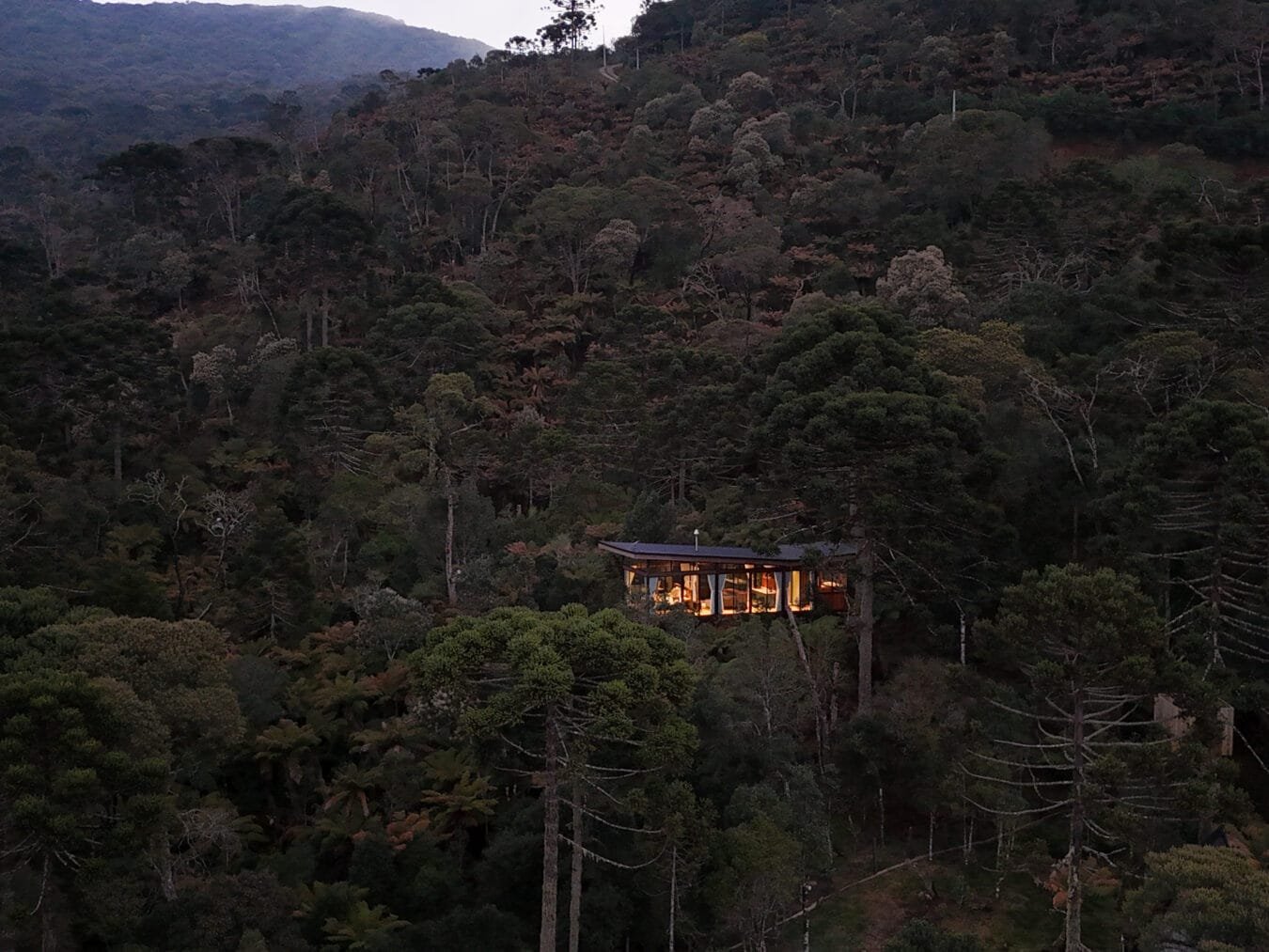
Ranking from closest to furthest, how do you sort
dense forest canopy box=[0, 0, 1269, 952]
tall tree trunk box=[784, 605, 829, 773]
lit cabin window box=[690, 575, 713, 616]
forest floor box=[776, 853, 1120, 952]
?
1. dense forest canopy box=[0, 0, 1269, 952]
2. forest floor box=[776, 853, 1120, 952]
3. tall tree trunk box=[784, 605, 829, 773]
4. lit cabin window box=[690, 575, 713, 616]

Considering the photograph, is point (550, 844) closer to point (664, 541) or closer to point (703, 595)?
point (703, 595)

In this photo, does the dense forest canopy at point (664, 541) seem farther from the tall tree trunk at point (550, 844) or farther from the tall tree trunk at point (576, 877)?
the tall tree trunk at point (576, 877)

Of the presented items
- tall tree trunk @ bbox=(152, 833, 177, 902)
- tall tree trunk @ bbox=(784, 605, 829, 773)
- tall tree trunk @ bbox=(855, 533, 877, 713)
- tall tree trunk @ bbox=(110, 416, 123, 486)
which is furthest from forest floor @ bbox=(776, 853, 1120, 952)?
tall tree trunk @ bbox=(110, 416, 123, 486)

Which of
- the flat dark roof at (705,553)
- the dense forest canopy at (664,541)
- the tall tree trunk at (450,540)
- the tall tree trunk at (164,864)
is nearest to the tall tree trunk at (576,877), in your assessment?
the dense forest canopy at (664,541)

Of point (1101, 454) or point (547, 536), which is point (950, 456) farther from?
point (547, 536)

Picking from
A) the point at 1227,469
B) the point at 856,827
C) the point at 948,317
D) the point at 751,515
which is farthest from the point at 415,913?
the point at 948,317

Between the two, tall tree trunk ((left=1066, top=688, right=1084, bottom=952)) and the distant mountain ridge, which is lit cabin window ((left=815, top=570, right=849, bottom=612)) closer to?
tall tree trunk ((left=1066, top=688, right=1084, bottom=952))

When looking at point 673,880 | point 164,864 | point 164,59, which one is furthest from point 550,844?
point 164,59

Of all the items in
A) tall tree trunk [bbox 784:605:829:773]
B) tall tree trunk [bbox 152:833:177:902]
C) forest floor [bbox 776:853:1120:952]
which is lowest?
forest floor [bbox 776:853:1120:952]
